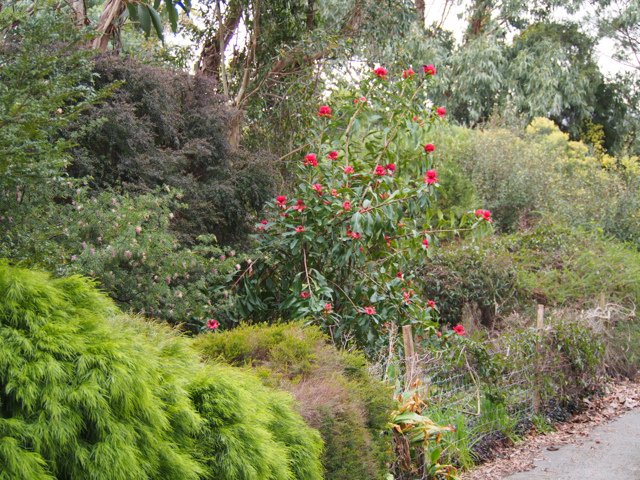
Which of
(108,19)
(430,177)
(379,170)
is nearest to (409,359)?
(430,177)

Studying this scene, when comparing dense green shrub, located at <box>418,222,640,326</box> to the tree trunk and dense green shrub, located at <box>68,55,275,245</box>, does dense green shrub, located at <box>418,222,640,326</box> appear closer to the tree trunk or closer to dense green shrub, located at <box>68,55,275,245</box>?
dense green shrub, located at <box>68,55,275,245</box>

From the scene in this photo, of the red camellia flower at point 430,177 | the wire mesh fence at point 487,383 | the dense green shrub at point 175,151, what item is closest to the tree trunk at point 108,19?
the dense green shrub at point 175,151

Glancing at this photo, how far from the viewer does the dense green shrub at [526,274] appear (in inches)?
328

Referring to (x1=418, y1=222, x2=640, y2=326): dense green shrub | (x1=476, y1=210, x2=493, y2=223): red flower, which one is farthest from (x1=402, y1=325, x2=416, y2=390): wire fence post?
(x1=418, y1=222, x2=640, y2=326): dense green shrub

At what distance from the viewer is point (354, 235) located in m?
5.16

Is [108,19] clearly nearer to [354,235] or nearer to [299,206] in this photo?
[299,206]

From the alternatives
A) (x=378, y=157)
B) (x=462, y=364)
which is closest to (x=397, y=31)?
(x=378, y=157)

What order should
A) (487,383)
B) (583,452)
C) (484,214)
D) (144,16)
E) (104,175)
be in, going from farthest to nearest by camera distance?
(104,175), (487,383), (583,452), (484,214), (144,16)

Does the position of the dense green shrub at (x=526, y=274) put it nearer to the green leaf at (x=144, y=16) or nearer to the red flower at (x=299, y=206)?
the red flower at (x=299, y=206)

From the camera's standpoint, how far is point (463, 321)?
313 inches

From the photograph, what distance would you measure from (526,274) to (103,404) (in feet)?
26.0

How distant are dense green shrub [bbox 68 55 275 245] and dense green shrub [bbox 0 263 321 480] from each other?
10.2 ft

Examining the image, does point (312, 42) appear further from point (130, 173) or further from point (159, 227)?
point (159, 227)

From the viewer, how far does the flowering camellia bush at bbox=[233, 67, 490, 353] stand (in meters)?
5.28
